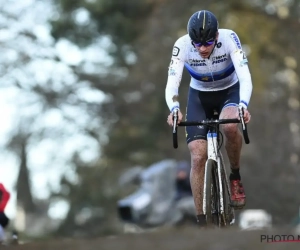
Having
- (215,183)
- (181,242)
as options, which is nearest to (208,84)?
(215,183)

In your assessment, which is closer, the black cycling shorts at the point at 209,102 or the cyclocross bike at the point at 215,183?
the cyclocross bike at the point at 215,183

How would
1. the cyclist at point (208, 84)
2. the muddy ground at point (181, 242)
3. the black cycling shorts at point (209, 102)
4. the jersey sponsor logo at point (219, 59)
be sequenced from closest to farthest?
the muddy ground at point (181, 242) → the cyclist at point (208, 84) → the jersey sponsor logo at point (219, 59) → the black cycling shorts at point (209, 102)

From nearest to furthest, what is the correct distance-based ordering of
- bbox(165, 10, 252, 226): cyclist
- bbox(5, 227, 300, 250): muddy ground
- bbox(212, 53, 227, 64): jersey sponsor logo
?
bbox(5, 227, 300, 250): muddy ground → bbox(165, 10, 252, 226): cyclist → bbox(212, 53, 227, 64): jersey sponsor logo

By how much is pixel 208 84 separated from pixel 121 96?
2123 centimetres

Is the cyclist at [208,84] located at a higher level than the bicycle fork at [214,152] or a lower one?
higher

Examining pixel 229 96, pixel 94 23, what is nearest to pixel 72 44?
pixel 94 23

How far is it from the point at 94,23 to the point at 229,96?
721 inches

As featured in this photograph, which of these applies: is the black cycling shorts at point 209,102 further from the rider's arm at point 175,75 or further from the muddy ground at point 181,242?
the muddy ground at point 181,242

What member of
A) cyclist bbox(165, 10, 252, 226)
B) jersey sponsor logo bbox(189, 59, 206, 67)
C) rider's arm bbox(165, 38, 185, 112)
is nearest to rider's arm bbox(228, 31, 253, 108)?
cyclist bbox(165, 10, 252, 226)

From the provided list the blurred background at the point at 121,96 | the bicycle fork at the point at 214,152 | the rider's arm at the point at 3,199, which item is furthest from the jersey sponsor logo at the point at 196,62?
the blurred background at the point at 121,96

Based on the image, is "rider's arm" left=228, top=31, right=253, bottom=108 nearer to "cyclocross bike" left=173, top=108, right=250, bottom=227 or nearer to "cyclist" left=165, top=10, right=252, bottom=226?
"cyclist" left=165, top=10, right=252, bottom=226

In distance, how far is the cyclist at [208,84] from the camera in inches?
347

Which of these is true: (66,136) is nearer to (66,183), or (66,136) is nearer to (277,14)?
(66,183)

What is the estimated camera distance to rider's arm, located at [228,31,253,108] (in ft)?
28.8
